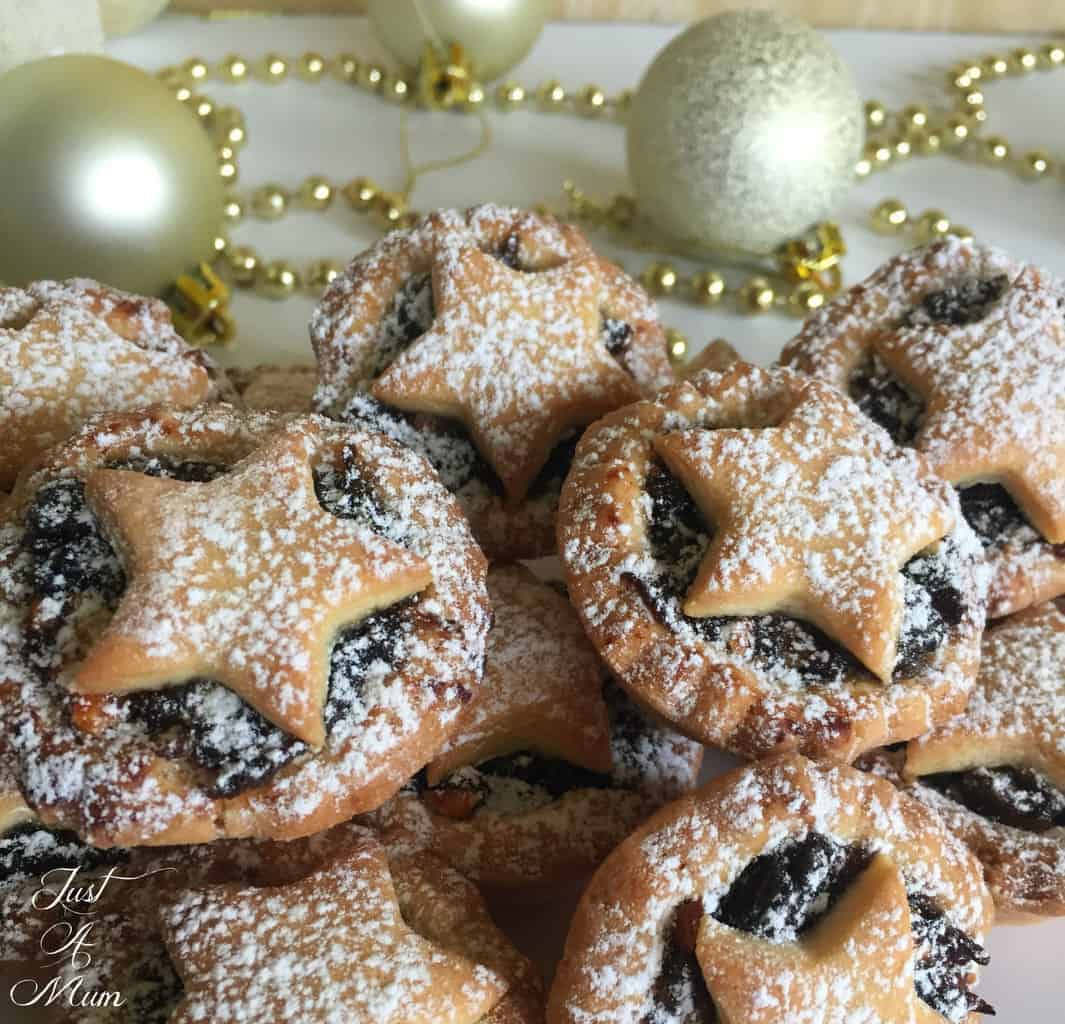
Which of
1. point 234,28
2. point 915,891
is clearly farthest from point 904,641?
point 234,28

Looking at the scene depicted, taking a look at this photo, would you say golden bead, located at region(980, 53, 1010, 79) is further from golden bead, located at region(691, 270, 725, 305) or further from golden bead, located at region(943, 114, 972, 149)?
golden bead, located at region(691, 270, 725, 305)

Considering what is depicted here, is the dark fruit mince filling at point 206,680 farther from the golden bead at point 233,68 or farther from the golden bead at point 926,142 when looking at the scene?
the golden bead at point 926,142

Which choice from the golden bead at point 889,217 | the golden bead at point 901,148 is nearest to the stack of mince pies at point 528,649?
the golden bead at point 889,217

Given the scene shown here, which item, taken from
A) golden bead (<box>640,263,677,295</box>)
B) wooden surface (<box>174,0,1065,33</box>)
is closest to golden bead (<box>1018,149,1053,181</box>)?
wooden surface (<box>174,0,1065,33</box>)

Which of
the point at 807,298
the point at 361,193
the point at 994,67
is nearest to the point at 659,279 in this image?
the point at 807,298

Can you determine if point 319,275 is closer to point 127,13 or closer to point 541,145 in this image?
point 541,145
